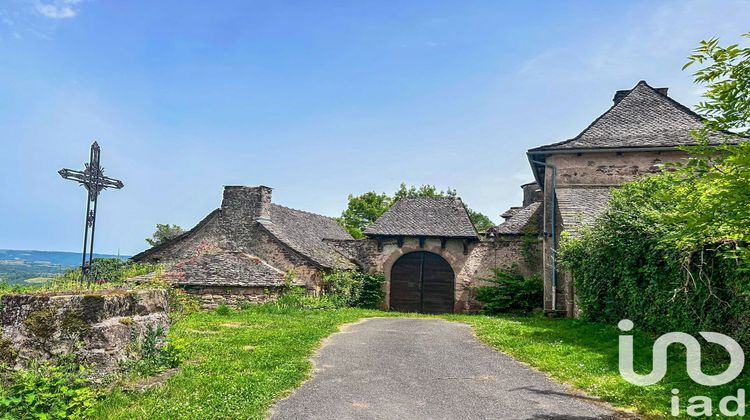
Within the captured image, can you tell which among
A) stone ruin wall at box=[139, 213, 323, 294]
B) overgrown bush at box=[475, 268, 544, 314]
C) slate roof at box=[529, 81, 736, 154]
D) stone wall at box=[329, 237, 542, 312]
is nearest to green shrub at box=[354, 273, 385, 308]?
stone wall at box=[329, 237, 542, 312]

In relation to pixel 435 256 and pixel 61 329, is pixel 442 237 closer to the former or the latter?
pixel 435 256

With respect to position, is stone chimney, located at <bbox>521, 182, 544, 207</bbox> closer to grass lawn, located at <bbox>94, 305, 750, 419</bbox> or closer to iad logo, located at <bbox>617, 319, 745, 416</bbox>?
grass lawn, located at <bbox>94, 305, 750, 419</bbox>

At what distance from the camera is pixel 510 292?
19.5 m

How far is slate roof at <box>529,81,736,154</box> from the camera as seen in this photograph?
1672cm

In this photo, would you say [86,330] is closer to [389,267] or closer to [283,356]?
[283,356]

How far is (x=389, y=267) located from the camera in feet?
72.4

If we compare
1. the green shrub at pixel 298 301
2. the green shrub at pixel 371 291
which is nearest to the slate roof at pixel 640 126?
the green shrub at pixel 371 291

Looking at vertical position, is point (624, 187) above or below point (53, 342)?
above

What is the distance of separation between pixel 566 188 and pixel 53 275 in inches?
611

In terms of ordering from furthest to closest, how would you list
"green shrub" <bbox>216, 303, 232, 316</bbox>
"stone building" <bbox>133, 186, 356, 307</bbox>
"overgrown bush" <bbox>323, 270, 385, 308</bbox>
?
"overgrown bush" <bbox>323, 270, 385, 308</bbox> → "stone building" <bbox>133, 186, 356, 307</bbox> → "green shrub" <bbox>216, 303, 232, 316</bbox>

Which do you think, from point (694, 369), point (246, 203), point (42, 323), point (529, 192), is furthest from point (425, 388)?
point (529, 192)

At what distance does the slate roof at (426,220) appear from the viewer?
21609 mm

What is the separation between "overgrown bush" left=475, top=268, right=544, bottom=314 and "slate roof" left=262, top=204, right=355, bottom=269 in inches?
237

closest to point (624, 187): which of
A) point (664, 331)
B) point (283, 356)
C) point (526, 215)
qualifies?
point (664, 331)
